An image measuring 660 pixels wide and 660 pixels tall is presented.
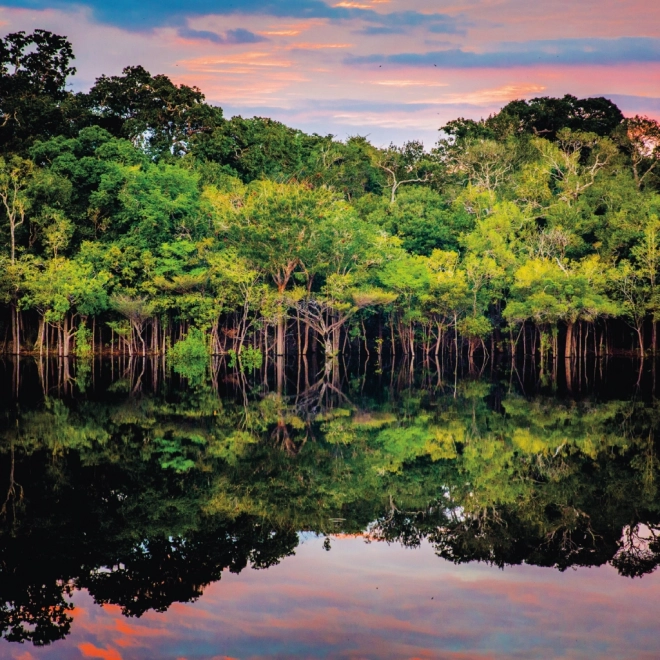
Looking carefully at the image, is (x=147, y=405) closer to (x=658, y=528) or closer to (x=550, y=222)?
(x=658, y=528)

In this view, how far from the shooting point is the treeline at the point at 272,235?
1971 inches

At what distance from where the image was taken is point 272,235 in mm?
48125

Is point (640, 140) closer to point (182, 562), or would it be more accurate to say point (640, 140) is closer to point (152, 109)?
point (152, 109)

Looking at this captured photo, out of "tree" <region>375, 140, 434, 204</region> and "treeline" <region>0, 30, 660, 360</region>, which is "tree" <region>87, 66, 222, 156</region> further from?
"tree" <region>375, 140, 434, 204</region>

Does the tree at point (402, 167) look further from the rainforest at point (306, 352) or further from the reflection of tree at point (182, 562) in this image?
the reflection of tree at point (182, 562)

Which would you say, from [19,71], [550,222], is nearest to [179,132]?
[19,71]

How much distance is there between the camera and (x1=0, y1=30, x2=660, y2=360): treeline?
50.1m

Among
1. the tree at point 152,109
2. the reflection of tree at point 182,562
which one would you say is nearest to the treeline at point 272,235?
the tree at point 152,109

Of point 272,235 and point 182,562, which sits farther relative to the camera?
point 272,235

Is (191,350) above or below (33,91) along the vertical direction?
below

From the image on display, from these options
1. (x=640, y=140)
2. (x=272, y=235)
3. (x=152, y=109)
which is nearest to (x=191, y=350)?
(x=272, y=235)

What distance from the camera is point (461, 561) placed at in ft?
33.9

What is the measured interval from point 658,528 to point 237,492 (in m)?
6.03

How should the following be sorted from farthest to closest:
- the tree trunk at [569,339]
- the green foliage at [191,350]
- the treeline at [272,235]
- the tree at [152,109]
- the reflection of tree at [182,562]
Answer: the tree at [152,109], the tree trunk at [569,339], the treeline at [272,235], the green foliage at [191,350], the reflection of tree at [182,562]
